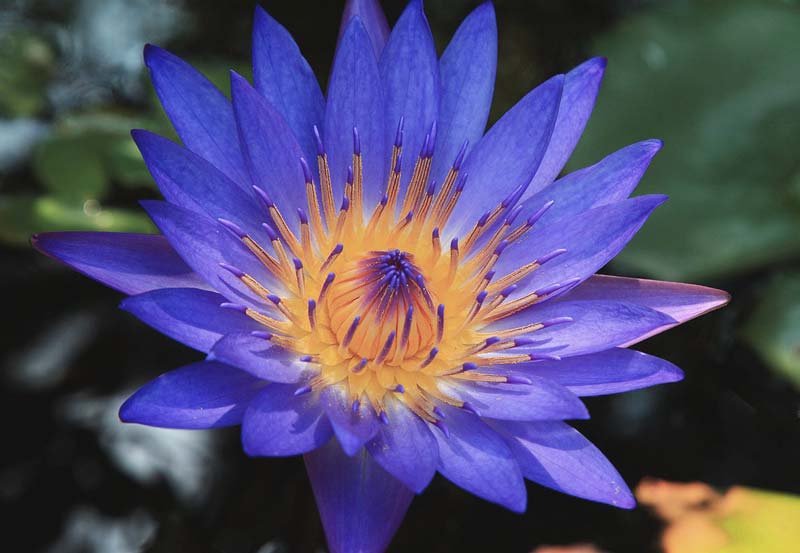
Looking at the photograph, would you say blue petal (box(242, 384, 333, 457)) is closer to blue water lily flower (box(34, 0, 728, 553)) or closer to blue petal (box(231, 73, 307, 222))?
blue water lily flower (box(34, 0, 728, 553))

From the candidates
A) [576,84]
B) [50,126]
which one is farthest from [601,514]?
[50,126]

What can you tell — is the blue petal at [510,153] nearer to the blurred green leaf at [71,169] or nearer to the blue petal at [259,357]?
the blue petal at [259,357]

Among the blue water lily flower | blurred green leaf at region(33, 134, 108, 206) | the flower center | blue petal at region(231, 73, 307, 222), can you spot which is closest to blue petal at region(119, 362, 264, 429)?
the blue water lily flower

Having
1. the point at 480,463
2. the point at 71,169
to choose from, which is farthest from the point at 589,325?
the point at 71,169

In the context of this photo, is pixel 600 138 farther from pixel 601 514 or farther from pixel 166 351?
pixel 166 351

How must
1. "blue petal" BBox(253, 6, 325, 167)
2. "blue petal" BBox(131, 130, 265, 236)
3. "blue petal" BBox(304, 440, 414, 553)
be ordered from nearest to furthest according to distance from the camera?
"blue petal" BBox(304, 440, 414, 553)
"blue petal" BBox(131, 130, 265, 236)
"blue petal" BBox(253, 6, 325, 167)

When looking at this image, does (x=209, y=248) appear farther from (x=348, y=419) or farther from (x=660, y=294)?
(x=660, y=294)

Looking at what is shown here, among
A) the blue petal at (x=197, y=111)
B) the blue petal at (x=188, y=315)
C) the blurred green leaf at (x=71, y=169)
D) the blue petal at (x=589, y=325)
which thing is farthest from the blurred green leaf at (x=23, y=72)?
the blue petal at (x=589, y=325)

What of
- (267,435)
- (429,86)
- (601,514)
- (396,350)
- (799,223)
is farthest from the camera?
(799,223)
